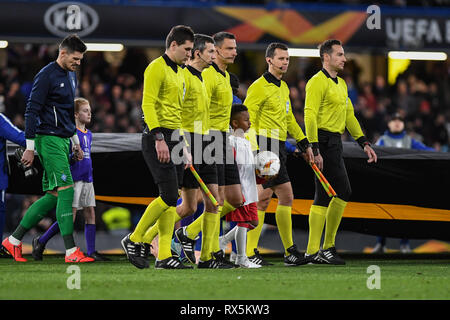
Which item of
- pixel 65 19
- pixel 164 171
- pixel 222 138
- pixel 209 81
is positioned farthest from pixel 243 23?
pixel 164 171

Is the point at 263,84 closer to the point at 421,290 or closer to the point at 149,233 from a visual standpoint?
the point at 149,233

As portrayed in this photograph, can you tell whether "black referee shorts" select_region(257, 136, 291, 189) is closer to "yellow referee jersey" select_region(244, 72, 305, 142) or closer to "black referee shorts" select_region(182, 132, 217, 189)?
"yellow referee jersey" select_region(244, 72, 305, 142)

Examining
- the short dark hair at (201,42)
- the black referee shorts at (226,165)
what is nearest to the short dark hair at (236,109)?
the black referee shorts at (226,165)

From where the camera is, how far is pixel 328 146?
8.47 meters

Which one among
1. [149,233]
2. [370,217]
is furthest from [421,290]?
[370,217]

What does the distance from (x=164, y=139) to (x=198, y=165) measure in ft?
1.43

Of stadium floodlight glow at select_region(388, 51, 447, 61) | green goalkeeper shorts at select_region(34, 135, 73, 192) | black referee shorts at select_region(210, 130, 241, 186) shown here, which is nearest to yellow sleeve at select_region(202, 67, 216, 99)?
black referee shorts at select_region(210, 130, 241, 186)

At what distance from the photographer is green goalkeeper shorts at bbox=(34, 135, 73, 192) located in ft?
26.6

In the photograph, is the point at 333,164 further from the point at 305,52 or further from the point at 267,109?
the point at 305,52

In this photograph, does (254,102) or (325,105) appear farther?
(325,105)

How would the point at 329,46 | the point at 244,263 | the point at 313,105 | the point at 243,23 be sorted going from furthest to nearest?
the point at 243,23
the point at 329,46
the point at 313,105
the point at 244,263

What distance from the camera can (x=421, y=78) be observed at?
19484 millimetres
